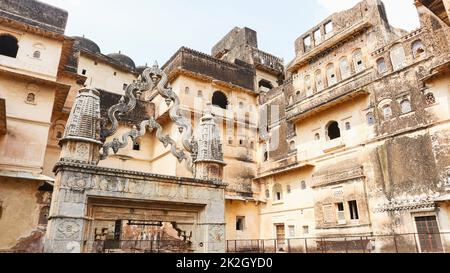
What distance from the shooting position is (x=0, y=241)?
1509 centimetres

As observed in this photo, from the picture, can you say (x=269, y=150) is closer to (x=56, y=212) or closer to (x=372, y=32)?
(x=372, y=32)

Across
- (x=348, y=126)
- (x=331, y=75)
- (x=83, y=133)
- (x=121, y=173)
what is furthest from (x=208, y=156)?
(x=331, y=75)

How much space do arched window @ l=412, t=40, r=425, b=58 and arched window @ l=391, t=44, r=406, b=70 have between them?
571 mm

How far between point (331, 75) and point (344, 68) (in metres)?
1.14

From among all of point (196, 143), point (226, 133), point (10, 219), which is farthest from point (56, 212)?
point (226, 133)

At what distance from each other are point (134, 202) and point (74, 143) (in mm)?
1988

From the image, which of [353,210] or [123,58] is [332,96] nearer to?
[353,210]

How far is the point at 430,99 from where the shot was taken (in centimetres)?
1666

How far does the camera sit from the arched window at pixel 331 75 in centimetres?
2240

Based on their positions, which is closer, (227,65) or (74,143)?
(74,143)

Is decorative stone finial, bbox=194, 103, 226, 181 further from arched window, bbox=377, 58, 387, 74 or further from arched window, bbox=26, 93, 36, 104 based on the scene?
arched window, bbox=377, 58, 387, 74

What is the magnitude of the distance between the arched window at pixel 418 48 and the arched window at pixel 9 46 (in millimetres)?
23729

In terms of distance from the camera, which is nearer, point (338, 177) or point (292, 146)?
point (338, 177)

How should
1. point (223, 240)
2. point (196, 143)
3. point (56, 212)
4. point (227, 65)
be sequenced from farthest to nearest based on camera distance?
1. point (227, 65)
2. point (196, 143)
3. point (223, 240)
4. point (56, 212)
